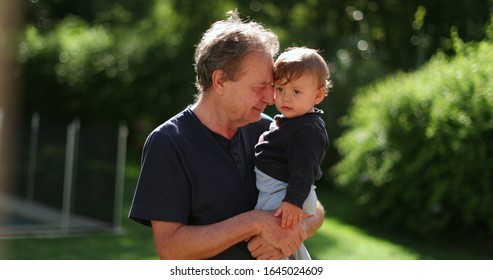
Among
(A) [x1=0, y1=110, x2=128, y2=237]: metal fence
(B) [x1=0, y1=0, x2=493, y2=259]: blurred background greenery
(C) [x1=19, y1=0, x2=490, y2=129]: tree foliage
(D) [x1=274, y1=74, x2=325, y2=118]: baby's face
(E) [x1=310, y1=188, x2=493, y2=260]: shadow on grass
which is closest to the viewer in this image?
(D) [x1=274, y1=74, x2=325, y2=118]: baby's face

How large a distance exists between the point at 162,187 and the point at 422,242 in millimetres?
7425

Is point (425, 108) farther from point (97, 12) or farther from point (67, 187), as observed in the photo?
point (97, 12)

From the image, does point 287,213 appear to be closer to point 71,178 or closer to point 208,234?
point 208,234

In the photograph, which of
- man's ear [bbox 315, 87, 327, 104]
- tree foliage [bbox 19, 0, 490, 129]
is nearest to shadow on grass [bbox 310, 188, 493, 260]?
tree foliage [bbox 19, 0, 490, 129]

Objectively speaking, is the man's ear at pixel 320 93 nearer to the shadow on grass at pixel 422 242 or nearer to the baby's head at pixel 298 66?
the baby's head at pixel 298 66

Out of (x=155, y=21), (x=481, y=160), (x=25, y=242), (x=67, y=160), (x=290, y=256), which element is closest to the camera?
(x=290, y=256)

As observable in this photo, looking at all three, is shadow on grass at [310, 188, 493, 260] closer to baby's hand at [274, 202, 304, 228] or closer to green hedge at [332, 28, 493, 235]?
green hedge at [332, 28, 493, 235]

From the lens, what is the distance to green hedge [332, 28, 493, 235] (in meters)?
8.68

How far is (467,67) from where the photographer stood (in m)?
8.76

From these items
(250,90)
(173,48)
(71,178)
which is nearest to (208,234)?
(250,90)

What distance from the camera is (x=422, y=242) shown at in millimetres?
9602

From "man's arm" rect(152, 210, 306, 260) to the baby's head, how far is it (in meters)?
0.54
